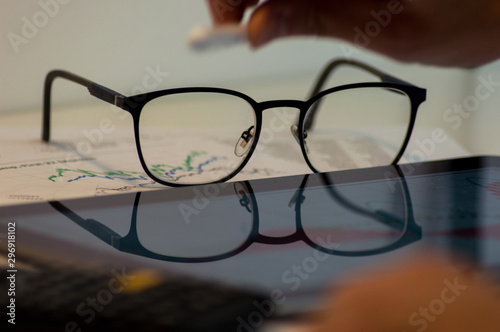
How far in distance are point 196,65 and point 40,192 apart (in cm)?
60

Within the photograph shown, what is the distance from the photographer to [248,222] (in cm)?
32

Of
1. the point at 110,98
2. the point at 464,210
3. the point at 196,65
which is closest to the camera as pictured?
the point at 464,210

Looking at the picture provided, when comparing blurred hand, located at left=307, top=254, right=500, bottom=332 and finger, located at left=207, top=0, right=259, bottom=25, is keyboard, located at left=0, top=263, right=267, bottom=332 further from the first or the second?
finger, located at left=207, top=0, right=259, bottom=25

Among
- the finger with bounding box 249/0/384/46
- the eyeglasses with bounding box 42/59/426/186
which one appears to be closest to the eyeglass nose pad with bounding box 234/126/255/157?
the eyeglasses with bounding box 42/59/426/186

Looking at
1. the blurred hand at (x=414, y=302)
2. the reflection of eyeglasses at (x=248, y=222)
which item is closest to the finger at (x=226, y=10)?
the reflection of eyeglasses at (x=248, y=222)

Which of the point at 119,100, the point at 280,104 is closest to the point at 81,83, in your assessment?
the point at 119,100

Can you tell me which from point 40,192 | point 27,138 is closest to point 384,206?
point 40,192

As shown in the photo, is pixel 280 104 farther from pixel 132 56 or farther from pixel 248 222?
pixel 132 56

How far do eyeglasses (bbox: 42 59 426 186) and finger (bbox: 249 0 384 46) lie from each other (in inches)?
2.9

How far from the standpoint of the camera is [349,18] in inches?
24.5

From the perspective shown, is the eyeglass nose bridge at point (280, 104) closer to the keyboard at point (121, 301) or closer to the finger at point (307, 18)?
the finger at point (307, 18)

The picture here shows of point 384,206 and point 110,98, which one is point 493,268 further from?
point 110,98

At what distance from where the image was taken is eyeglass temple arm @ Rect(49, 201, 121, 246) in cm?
28

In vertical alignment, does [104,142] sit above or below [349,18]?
below
